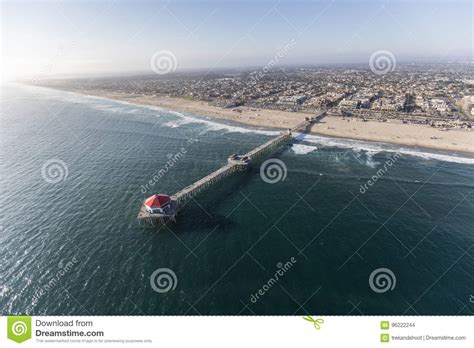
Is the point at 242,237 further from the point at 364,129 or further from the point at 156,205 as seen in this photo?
the point at 364,129

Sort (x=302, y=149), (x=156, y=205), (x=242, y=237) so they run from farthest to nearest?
1. (x=302, y=149)
2. (x=156, y=205)
3. (x=242, y=237)

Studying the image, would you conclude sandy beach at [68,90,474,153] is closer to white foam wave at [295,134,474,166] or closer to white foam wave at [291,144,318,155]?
white foam wave at [295,134,474,166]

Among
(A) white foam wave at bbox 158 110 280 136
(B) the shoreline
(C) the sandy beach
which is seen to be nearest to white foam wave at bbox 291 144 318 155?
(A) white foam wave at bbox 158 110 280 136

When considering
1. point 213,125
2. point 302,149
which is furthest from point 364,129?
point 213,125

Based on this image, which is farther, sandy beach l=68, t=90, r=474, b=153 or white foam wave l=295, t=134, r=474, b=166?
sandy beach l=68, t=90, r=474, b=153

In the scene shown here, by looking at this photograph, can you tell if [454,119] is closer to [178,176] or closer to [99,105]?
[178,176]

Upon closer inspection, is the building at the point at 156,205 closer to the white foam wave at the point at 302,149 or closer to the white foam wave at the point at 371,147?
the white foam wave at the point at 302,149
